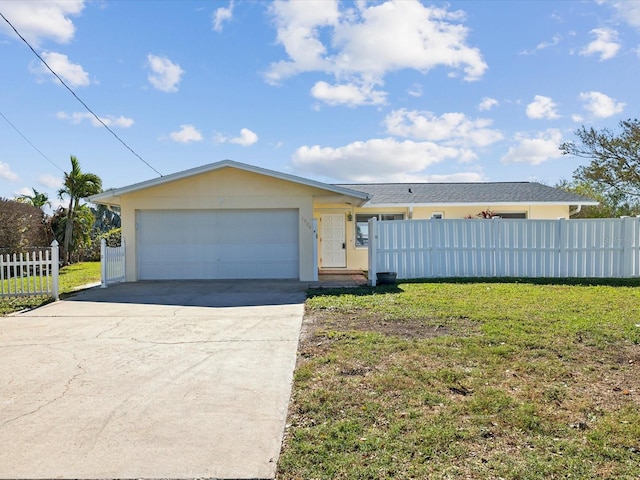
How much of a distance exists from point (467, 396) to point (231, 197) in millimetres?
10715

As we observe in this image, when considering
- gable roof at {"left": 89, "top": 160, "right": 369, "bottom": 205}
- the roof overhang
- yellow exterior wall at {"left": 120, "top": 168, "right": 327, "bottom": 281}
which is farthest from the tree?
yellow exterior wall at {"left": 120, "top": 168, "right": 327, "bottom": 281}

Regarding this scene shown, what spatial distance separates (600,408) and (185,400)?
3.66 metres

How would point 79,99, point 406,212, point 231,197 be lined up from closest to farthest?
point 231,197
point 79,99
point 406,212

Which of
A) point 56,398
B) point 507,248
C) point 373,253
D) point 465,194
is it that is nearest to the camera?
point 56,398

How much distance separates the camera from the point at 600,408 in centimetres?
Answer: 369

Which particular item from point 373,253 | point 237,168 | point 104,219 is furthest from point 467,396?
point 104,219

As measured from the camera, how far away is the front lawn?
9.52ft

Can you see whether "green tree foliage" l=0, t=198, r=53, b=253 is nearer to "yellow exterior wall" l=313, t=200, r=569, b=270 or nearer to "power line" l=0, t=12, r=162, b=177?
"power line" l=0, t=12, r=162, b=177

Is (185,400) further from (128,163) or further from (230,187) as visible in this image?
(128,163)

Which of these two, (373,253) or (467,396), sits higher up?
(373,253)

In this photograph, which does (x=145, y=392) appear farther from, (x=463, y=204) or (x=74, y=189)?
(x=74, y=189)

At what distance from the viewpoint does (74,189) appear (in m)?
21.1

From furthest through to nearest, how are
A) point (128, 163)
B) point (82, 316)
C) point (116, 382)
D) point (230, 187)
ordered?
point (128, 163) → point (230, 187) → point (82, 316) → point (116, 382)

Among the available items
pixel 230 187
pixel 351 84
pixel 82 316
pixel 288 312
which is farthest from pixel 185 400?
pixel 351 84
